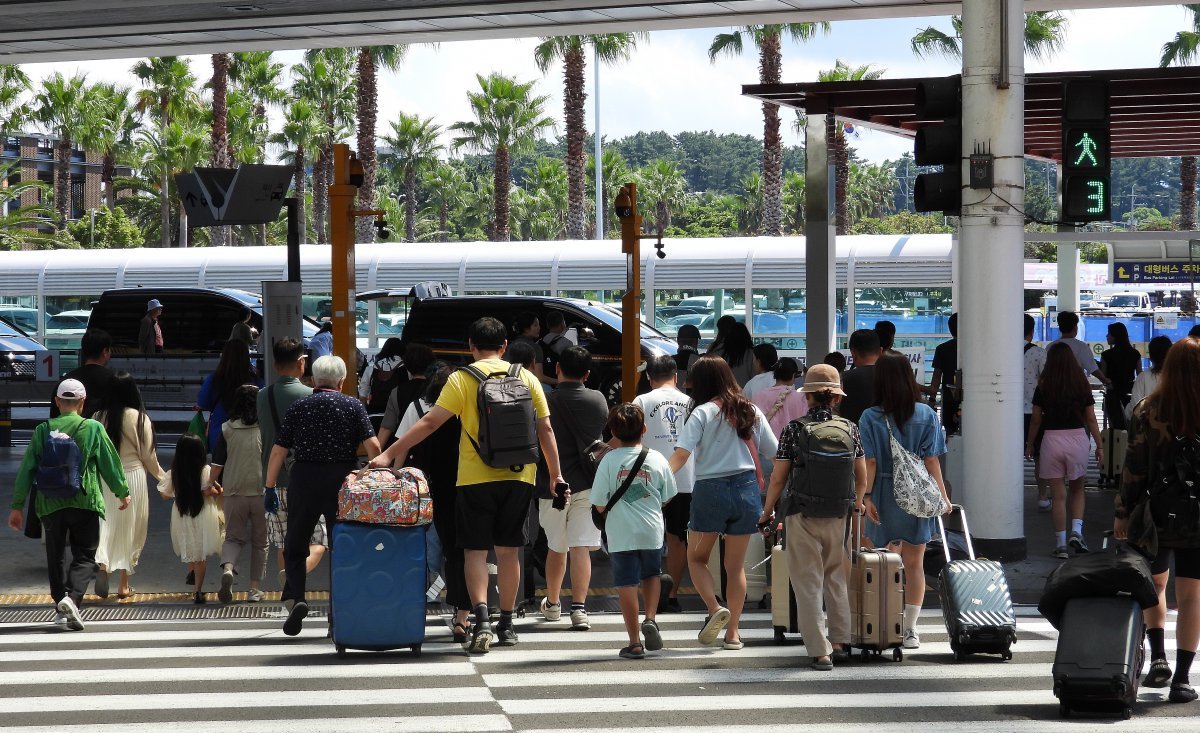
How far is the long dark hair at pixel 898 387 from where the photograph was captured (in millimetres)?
7945

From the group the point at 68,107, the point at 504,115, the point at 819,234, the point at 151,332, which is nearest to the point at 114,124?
the point at 68,107

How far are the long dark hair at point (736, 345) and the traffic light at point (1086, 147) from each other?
10.5 ft

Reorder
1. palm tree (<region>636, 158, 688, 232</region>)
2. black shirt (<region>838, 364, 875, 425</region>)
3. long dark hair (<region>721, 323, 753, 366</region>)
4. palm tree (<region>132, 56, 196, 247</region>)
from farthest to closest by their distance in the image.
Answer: palm tree (<region>636, 158, 688, 232</region>), palm tree (<region>132, 56, 196, 247</region>), long dark hair (<region>721, 323, 753, 366</region>), black shirt (<region>838, 364, 875, 425</region>)

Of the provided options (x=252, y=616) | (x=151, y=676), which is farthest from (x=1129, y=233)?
(x=151, y=676)

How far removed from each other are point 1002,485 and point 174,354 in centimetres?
1661

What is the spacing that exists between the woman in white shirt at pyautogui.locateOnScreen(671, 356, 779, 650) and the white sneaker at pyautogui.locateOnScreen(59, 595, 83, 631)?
3.99 metres

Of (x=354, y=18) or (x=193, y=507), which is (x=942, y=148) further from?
(x=354, y=18)

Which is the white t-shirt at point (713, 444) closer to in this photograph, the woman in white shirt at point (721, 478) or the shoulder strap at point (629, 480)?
the woman in white shirt at point (721, 478)

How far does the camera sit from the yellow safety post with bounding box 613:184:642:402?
13562 millimetres

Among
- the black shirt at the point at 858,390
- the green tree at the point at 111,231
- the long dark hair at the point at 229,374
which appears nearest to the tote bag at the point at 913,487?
the black shirt at the point at 858,390

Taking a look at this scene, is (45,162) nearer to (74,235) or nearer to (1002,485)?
(74,235)

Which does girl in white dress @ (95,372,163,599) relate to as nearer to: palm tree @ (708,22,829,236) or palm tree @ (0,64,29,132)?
palm tree @ (708,22,829,236)

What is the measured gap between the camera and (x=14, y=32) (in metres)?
18.7

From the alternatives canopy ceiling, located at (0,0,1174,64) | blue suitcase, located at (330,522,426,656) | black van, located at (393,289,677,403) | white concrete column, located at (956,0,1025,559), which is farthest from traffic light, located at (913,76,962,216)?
black van, located at (393,289,677,403)
